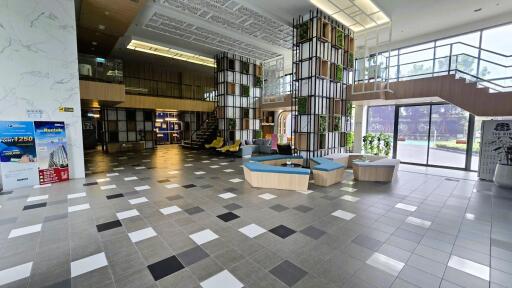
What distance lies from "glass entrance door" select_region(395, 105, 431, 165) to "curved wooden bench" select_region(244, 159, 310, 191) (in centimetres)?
672

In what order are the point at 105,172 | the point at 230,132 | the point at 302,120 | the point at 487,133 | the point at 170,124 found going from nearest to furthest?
the point at 487,133 → the point at 105,172 → the point at 302,120 → the point at 230,132 → the point at 170,124

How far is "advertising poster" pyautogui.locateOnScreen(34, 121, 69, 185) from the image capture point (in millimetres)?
5371

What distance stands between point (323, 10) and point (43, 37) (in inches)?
296

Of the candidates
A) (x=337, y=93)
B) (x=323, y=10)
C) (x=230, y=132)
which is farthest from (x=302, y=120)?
(x=230, y=132)

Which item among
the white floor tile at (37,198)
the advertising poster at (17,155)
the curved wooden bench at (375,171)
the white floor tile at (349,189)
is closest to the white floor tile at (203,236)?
the white floor tile at (349,189)

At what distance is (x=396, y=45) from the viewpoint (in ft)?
30.5

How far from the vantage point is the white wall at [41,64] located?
5004 mm

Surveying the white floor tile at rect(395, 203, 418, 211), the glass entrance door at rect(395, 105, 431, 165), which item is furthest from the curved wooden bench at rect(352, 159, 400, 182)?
the glass entrance door at rect(395, 105, 431, 165)

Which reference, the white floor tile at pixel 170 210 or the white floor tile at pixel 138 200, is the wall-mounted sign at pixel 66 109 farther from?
the white floor tile at pixel 170 210

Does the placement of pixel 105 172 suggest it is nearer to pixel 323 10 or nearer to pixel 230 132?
pixel 230 132

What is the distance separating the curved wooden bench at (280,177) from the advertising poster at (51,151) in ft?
16.4

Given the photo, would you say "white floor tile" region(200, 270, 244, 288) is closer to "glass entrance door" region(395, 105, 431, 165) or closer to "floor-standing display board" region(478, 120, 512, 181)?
"floor-standing display board" region(478, 120, 512, 181)

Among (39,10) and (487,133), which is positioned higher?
(39,10)

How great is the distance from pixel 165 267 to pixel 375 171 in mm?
5750
